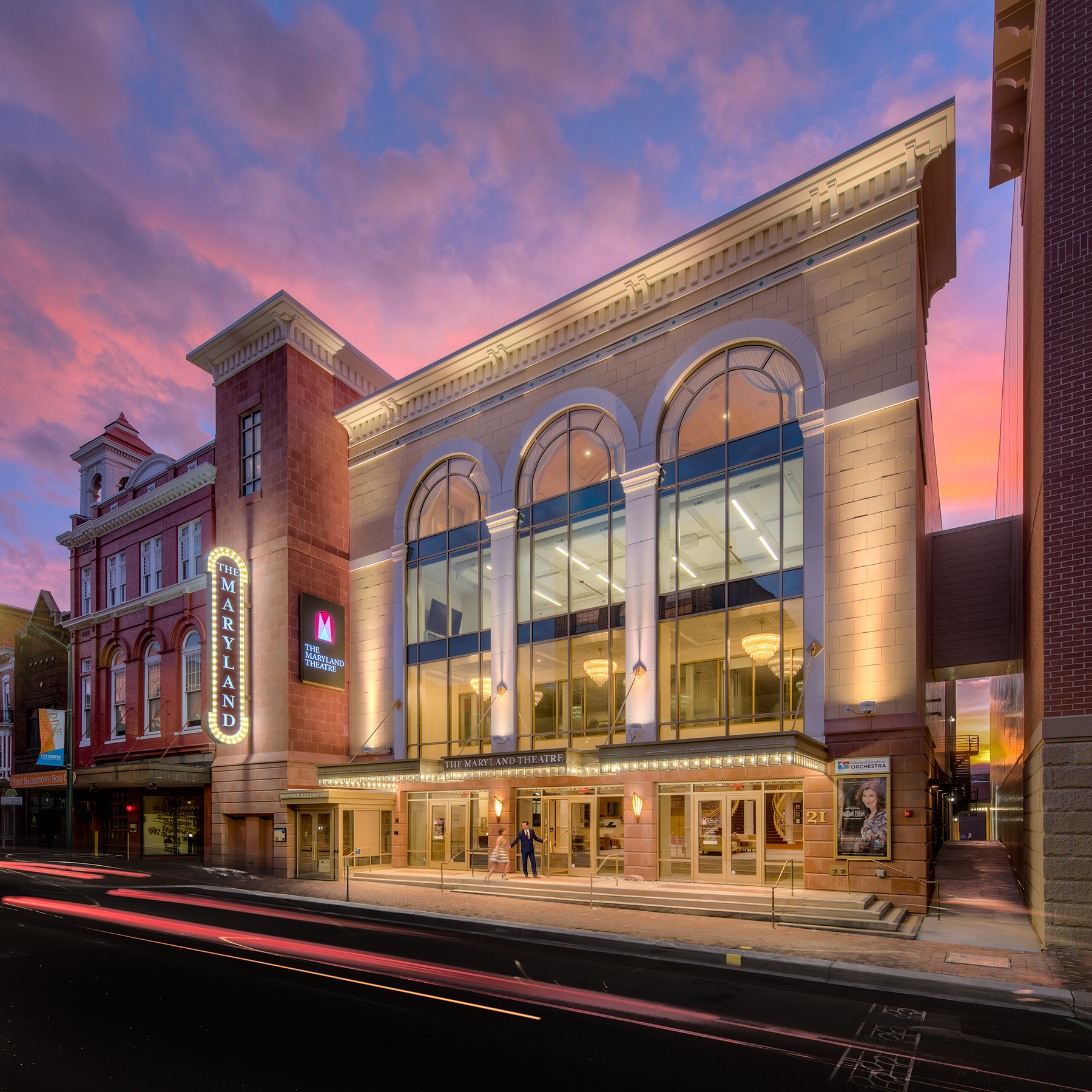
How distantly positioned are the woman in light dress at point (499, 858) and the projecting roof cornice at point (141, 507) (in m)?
20.0

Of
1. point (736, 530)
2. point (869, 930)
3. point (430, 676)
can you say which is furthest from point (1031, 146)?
point (430, 676)

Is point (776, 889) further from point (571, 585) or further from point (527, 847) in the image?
point (571, 585)

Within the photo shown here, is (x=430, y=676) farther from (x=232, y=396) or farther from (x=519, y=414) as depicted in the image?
(x=232, y=396)

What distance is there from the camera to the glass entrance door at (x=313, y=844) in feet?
89.1

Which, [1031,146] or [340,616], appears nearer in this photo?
[1031,146]

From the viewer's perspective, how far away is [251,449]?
3203cm

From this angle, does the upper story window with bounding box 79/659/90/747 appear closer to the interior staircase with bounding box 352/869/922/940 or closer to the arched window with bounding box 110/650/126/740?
the arched window with bounding box 110/650/126/740

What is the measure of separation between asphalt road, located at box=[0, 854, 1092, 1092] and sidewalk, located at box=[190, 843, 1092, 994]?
143 centimetres

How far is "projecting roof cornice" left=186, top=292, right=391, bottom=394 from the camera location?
3070 cm

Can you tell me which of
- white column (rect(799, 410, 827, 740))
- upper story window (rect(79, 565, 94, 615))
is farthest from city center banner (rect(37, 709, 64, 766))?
white column (rect(799, 410, 827, 740))

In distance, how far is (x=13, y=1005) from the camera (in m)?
10.6

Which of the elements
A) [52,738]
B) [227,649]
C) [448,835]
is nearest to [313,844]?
[448,835]

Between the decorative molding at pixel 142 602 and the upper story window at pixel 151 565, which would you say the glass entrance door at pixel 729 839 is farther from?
the upper story window at pixel 151 565

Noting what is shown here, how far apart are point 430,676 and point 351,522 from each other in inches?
314
